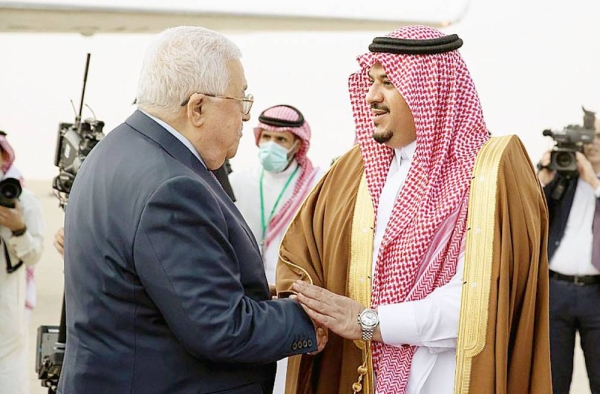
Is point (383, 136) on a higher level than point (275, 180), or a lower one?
higher

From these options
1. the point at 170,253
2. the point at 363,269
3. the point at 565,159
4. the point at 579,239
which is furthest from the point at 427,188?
the point at 565,159

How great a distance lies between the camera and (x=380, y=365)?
2.81 m

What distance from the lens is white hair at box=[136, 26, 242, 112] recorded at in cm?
228

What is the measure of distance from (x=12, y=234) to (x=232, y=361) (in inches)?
101

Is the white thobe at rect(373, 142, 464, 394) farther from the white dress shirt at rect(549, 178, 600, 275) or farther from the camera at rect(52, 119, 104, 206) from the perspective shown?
the white dress shirt at rect(549, 178, 600, 275)

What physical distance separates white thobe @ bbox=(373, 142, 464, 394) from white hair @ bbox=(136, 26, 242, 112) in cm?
77

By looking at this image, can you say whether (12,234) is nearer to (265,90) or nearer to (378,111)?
(378,111)

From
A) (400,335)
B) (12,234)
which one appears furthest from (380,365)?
(12,234)

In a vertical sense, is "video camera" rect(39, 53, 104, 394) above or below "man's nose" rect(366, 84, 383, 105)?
below

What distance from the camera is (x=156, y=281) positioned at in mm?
2180

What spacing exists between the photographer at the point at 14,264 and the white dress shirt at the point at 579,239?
2.57m

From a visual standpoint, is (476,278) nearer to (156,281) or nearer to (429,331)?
(429,331)

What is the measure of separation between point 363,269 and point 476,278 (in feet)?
1.07

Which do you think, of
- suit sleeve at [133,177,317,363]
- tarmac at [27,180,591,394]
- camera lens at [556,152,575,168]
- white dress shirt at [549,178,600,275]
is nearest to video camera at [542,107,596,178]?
camera lens at [556,152,575,168]
